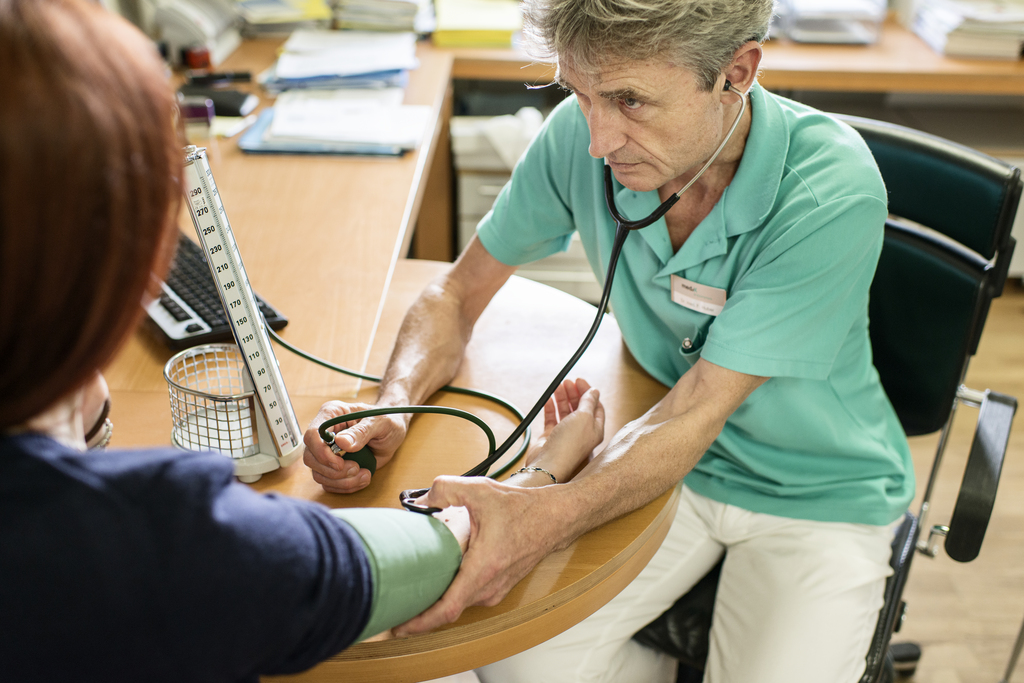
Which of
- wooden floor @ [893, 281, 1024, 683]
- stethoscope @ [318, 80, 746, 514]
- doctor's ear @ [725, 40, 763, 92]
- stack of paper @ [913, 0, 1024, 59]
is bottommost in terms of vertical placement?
wooden floor @ [893, 281, 1024, 683]

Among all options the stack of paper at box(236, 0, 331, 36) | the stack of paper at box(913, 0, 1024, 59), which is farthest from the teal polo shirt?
the stack of paper at box(913, 0, 1024, 59)

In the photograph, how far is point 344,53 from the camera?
232 cm

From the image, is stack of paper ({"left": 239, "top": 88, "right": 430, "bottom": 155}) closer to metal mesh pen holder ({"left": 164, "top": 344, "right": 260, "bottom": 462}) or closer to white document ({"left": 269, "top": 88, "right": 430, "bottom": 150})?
white document ({"left": 269, "top": 88, "right": 430, "bottom": 150})

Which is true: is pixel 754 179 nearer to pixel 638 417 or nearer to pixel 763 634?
pixel 638 417

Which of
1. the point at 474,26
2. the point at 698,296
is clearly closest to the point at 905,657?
the point at 698,296

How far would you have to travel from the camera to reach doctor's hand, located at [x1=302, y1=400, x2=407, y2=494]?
2.93 ft

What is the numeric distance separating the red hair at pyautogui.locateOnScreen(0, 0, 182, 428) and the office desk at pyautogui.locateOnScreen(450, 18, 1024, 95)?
206 cm

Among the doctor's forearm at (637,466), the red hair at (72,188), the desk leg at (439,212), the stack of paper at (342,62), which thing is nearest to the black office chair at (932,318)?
the doctor's forearm at (637,466)

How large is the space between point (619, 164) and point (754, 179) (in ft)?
0.55

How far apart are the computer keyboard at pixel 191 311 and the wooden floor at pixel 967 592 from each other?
1376 mm

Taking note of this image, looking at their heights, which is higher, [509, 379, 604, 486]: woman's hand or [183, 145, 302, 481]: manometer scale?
[183, 145, 302, 481]: manometer scale

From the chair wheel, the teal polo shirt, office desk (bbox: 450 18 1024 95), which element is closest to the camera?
the teal polo shirt

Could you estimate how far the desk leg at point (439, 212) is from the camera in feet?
8.56

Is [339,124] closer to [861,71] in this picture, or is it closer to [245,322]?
[245,322]
